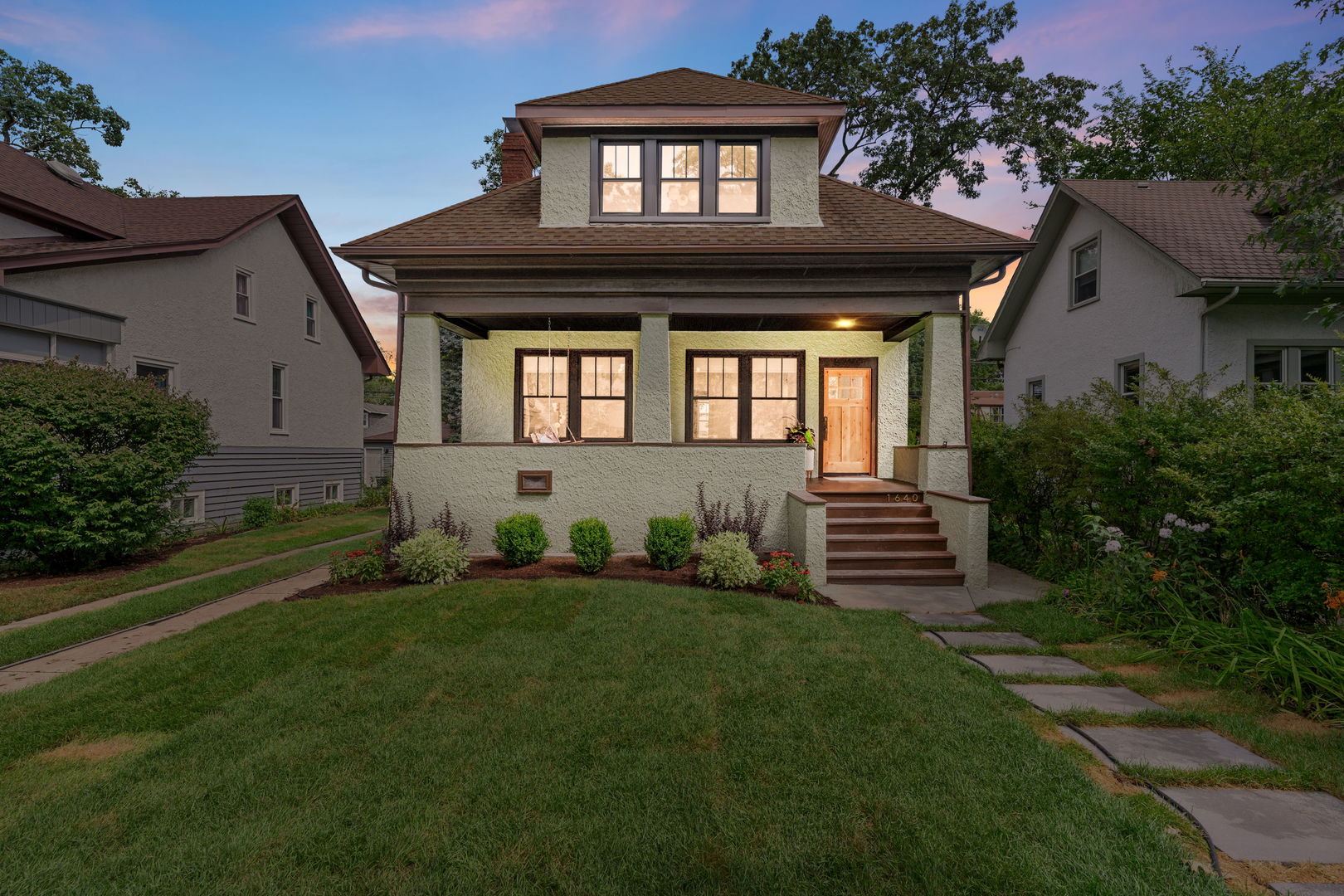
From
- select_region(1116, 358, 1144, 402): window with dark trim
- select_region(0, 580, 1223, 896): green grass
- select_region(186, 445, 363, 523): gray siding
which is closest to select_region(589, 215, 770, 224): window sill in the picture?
select_region(0, 580, 1223, 896): green grass

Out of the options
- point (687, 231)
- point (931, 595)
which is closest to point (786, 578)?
point (931, 595)

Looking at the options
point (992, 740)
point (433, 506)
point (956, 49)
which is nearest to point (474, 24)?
point (433, 506)

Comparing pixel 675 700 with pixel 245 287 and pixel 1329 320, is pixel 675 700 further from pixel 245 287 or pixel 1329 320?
pixel 245 287

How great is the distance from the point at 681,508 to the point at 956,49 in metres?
20.9

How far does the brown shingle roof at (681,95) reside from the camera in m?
9.30

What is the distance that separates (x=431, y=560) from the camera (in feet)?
23.4

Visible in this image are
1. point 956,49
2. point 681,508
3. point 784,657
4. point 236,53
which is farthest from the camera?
point 956,49

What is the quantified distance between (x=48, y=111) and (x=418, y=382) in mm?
27158

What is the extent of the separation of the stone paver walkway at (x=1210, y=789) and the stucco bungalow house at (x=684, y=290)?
131 inches

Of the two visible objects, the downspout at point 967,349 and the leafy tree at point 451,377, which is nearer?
the downspout at point 967,349

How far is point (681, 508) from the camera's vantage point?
8461 mm

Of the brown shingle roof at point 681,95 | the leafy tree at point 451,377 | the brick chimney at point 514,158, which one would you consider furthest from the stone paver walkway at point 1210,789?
the leafy tree at point 451,377

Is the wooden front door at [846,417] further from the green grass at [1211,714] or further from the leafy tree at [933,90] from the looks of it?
the leafy tree at [933,90]

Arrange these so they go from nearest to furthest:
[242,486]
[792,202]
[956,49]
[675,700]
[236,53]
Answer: [675,700], [792,202], [236,53], [242,486], [956,49]
